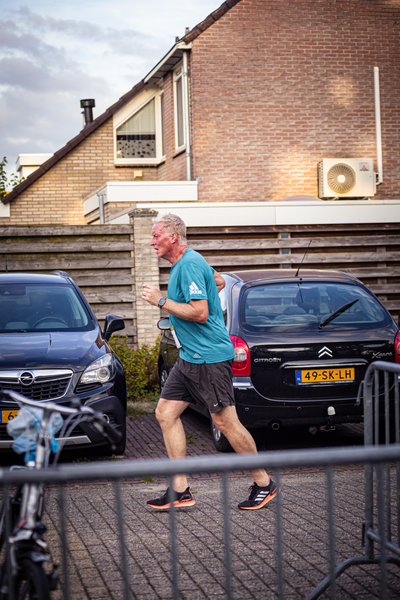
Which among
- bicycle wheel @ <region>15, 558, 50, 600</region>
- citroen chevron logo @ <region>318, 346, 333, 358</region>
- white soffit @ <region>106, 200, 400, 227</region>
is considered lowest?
bicycle wheel @ <region>15, 558, 50, 600</region>

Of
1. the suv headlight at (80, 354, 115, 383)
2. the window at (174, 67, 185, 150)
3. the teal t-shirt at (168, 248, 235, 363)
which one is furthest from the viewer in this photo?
the window at (174, 67, 185, 150)

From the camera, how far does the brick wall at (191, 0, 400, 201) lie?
49.9 feet

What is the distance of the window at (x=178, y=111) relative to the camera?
16.6 metres

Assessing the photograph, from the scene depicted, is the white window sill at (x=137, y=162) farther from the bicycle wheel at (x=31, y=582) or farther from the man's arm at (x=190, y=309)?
the bicycle wheel at (x=31, y=582)

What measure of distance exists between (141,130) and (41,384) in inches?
576

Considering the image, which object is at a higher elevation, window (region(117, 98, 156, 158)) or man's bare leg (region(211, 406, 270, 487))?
window (region(117, 98, 156, 158))

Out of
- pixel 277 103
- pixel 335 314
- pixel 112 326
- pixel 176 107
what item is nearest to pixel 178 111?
pixel 176 107

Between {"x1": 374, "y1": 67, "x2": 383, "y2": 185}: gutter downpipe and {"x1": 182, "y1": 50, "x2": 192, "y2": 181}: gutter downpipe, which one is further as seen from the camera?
{"x1": 374, "y1": 67, "x2": 383, "y2": 185}: gutter downpipe

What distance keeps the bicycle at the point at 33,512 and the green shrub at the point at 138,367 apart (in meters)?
6.61

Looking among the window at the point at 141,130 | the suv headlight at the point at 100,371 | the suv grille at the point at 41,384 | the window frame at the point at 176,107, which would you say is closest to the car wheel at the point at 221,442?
the suv headlight at the point at 100,371

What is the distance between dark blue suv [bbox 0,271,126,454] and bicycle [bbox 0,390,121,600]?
298cm

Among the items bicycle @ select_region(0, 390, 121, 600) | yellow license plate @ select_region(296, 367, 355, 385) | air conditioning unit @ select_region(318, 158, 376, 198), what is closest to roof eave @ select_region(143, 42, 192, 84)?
air conditioning unit @ select_region(318, 158, 376, 198)

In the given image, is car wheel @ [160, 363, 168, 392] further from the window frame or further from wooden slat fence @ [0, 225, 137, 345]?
the window frame

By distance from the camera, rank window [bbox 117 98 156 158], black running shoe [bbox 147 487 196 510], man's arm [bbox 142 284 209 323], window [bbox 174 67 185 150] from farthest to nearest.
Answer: window [bbox 117 98 156 158] < window [bbox 174 67 185 150] < black running shoe [bbox 147 487 196 510] < man's arm [bbox 142 284 209 323]
